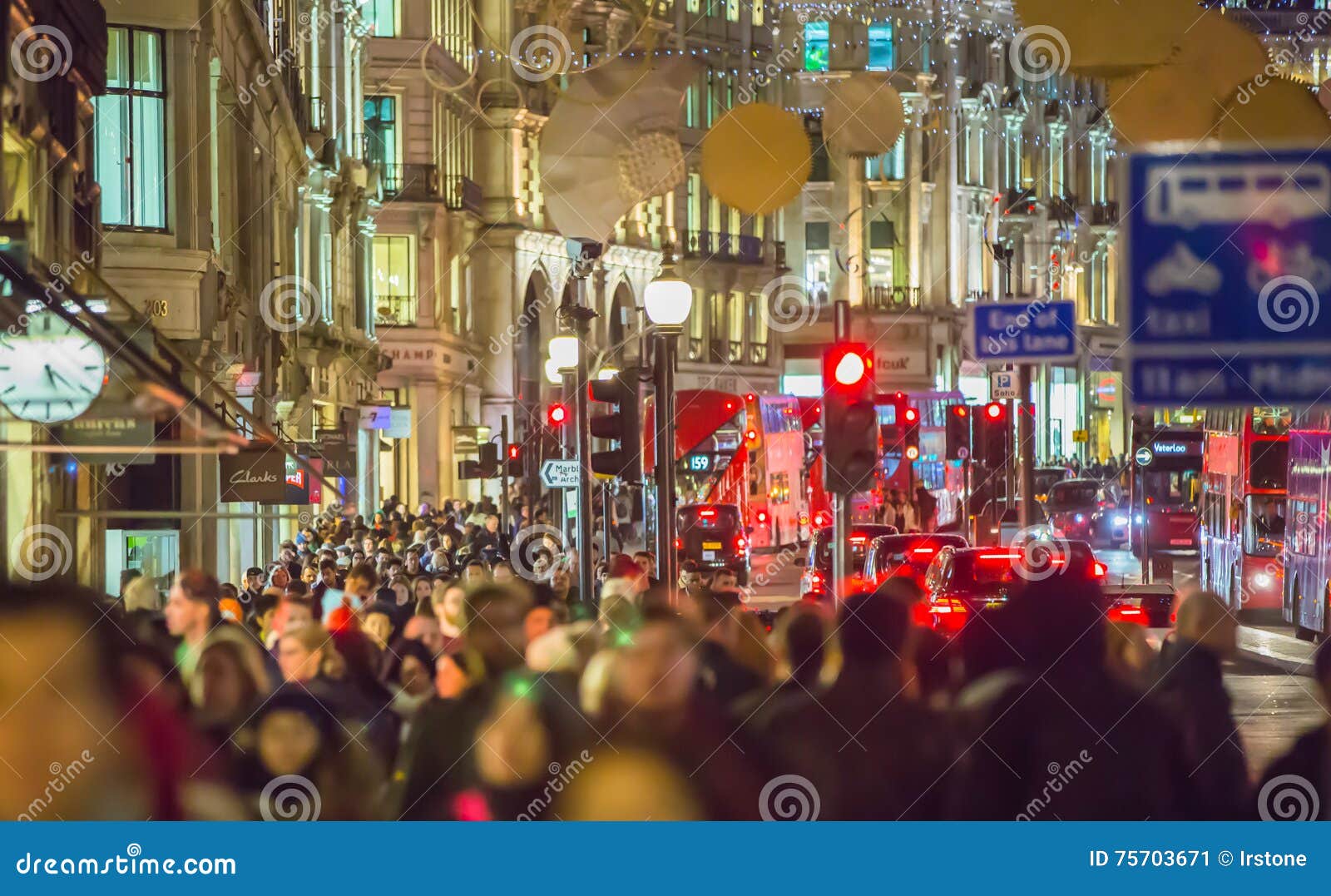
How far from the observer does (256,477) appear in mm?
22125

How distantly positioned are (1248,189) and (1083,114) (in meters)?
89.2

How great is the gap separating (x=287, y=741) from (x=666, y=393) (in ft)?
28.2

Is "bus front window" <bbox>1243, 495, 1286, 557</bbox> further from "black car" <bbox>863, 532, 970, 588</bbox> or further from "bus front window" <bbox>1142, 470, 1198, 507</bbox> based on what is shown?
"bus front window" <bbox>1142, 470, 1198, 507</bbox>

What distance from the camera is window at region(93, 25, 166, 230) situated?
22.9 m

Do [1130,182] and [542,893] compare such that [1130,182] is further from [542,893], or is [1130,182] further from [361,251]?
[361,251]

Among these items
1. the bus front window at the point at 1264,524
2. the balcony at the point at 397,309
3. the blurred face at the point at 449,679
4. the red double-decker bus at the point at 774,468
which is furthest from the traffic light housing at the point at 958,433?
the blurred face at the point at 449,679

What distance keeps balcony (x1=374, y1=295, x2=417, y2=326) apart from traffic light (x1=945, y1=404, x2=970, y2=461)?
492 inches

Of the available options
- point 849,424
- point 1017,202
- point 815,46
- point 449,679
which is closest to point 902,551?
point 849,424

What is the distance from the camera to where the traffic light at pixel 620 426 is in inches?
688

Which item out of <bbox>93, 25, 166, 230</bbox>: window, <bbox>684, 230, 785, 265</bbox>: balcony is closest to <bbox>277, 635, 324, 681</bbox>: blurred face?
<bbox>93, 25, 166, 230</bbox>: window

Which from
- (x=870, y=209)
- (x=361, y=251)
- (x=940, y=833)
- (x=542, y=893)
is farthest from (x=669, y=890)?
(x=870, y=209)

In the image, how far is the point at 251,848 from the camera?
952 cm

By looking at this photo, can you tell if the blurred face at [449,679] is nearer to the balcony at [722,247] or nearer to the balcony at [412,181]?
the balcony at [412,181]

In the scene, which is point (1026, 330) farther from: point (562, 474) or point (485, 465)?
point (485, 465)
